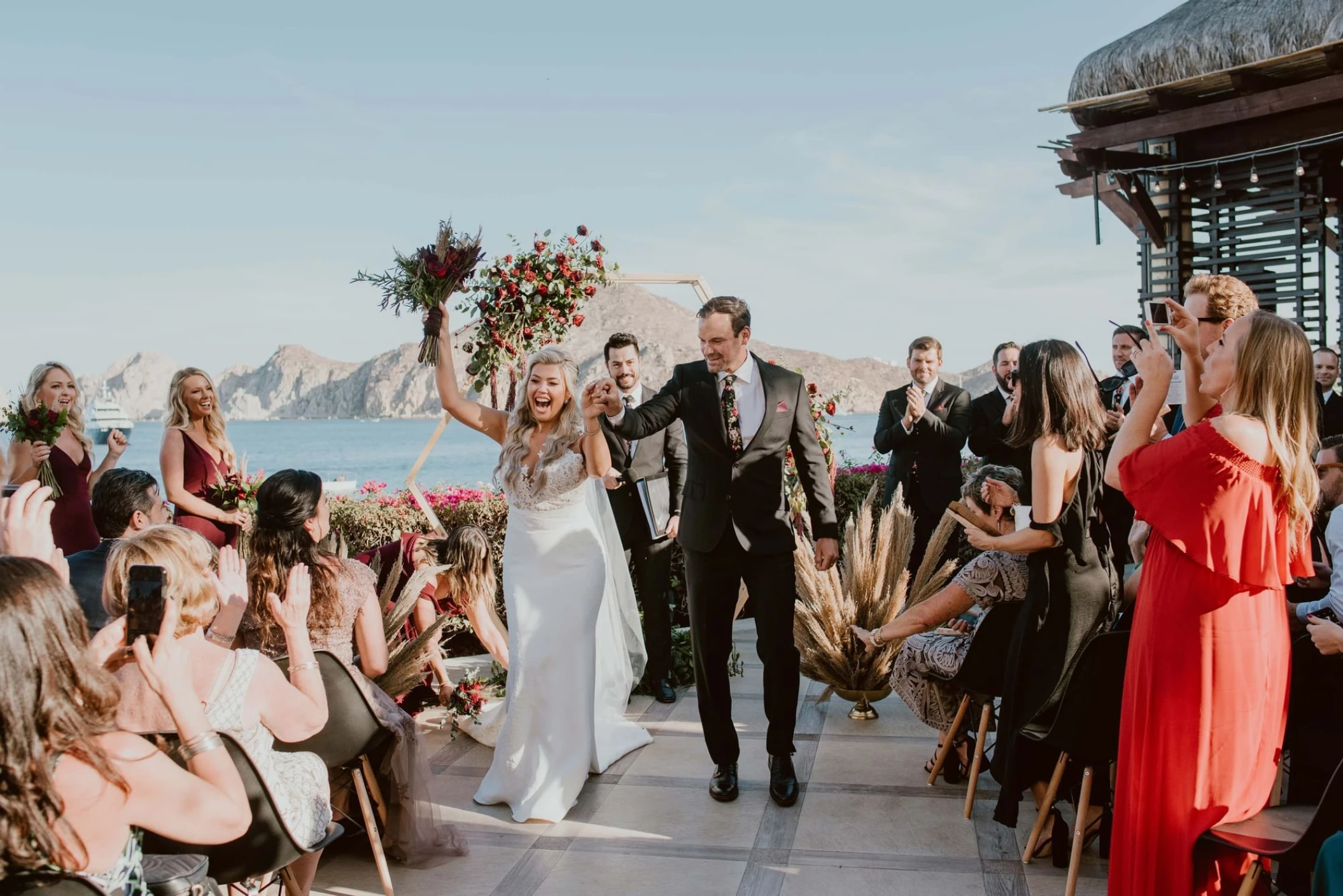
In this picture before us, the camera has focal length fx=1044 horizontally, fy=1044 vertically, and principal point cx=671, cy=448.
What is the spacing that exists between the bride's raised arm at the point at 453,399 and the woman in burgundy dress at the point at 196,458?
66.5 inches

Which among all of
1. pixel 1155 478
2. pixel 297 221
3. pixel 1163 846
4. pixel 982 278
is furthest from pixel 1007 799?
pixel 297 221

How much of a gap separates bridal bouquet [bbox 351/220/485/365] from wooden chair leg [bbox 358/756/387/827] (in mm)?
1535

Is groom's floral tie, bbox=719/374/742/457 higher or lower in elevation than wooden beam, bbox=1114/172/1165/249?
lower

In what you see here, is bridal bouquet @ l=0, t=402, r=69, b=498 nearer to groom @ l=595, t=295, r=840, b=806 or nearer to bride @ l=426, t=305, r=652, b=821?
bride @ l=426, t=305, r=652, b=821

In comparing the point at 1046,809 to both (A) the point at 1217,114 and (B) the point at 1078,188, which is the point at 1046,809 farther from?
(B) the point at 1078,188

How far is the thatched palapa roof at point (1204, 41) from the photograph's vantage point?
7.64 meters

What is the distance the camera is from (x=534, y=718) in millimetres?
4305

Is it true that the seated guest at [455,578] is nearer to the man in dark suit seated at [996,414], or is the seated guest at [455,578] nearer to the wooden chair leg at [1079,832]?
the wooden chair leg at [1079,832]

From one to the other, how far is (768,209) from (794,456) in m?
37.5

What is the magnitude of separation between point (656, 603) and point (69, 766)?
168 inches

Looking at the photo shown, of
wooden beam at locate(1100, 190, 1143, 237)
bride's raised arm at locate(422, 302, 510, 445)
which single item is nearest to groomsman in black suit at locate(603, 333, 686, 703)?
bride's raised arm at locate(422, 302, 510, 445)

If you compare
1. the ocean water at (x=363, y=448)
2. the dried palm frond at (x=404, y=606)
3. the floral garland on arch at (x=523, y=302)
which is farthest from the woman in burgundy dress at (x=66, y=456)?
the ocean water at (x=363, y=448)

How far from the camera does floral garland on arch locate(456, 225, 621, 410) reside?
202 inches

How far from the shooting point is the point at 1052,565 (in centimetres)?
358
